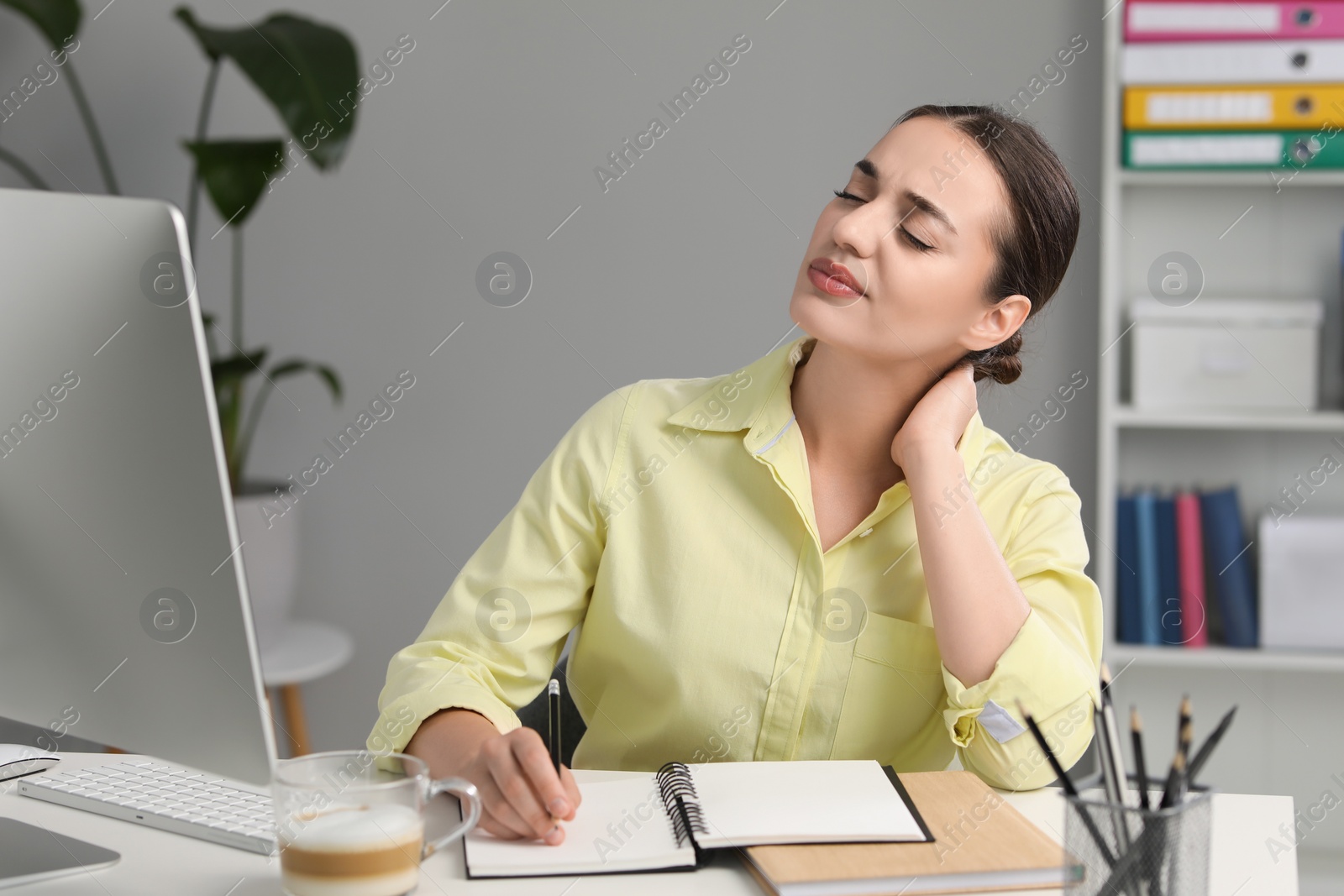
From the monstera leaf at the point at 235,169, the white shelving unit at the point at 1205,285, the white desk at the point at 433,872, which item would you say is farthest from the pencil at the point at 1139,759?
the monstera leaf at the point at 235,169

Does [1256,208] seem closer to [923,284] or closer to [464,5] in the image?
[923,284]

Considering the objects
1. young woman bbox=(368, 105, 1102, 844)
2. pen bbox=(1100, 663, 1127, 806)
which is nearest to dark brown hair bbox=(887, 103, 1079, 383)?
young woman bbox=(368, 105, 1102, 844)

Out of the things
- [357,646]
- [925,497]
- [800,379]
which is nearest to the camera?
[925,497]

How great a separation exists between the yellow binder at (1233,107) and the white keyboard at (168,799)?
2130mm

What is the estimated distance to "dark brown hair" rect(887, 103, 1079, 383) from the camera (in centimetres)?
136

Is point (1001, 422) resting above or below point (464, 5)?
below

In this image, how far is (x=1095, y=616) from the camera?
4.19ft

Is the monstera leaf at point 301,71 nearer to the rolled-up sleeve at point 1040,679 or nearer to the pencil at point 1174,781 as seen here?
the rolled-up sleeve at point 1040,679

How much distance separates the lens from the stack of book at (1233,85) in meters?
2.32

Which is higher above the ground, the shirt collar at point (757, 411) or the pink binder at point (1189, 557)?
the shirt collar at point (757, 411)

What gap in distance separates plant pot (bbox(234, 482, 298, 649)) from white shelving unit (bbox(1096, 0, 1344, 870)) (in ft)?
5.76

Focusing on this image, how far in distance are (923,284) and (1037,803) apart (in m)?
0.57

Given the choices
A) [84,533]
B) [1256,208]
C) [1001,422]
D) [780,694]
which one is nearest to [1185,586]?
[1001,422]

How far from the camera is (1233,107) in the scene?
2367 millimetres
